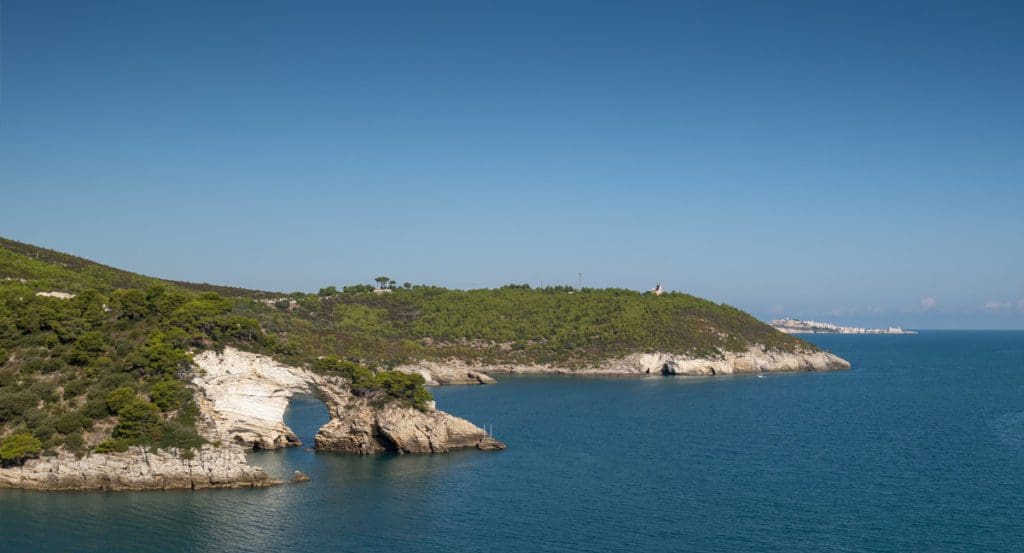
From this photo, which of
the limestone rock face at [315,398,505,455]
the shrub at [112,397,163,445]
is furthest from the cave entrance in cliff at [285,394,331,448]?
the shrub at [112,397,163,445]

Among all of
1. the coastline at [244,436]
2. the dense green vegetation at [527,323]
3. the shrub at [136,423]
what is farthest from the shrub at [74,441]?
the dense green vegetation at [527,323]

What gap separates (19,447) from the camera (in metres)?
48.7

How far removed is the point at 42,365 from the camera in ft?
184

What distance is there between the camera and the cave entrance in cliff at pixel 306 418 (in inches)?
2869

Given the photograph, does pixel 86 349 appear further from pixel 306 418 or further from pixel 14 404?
pixel 306 418

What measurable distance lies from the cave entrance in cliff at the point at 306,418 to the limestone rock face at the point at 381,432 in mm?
3066

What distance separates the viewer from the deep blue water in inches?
1662

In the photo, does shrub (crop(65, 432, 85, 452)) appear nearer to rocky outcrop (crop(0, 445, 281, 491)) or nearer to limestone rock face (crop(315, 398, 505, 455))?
rocky outcrop (crop(0, 445, 281, 491))

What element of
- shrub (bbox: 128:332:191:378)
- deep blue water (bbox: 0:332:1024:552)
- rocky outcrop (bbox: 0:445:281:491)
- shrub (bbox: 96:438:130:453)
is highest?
shrub (bbox: 128:332:191:378)

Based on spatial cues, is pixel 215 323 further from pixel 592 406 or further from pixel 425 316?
pixel 425 316

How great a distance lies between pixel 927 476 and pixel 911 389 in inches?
2625

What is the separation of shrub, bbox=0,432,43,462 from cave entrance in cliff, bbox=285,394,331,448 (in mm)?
20898

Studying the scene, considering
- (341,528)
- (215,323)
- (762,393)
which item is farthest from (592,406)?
(341,528)

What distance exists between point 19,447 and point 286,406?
1913 centimetres
